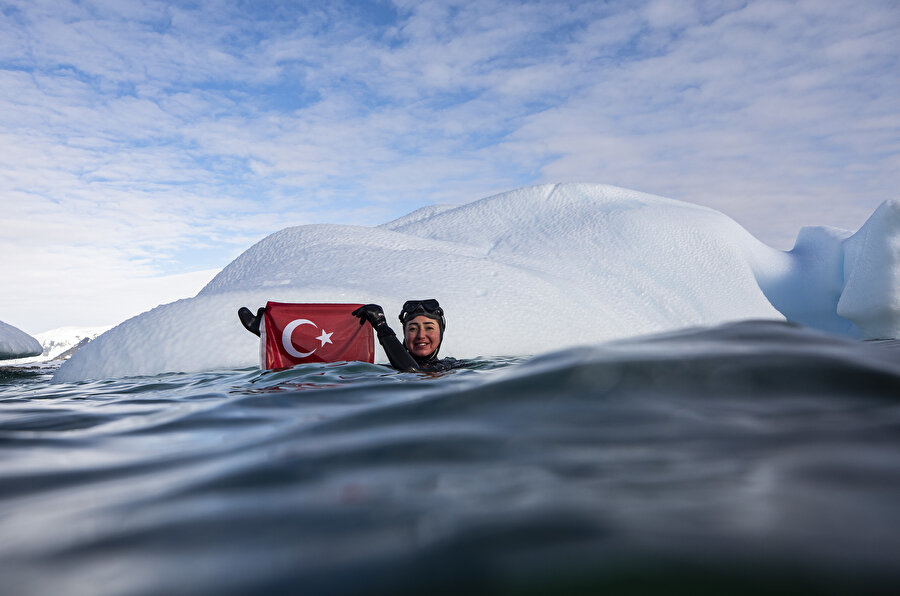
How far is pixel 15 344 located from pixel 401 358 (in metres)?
13.1

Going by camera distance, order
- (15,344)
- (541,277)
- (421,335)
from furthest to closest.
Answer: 1. (15,344)
2. (541,277)
3. (421,335)

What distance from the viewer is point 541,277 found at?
26.9 ft

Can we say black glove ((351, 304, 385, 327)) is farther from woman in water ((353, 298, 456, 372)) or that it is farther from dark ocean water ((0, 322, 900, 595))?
dark ocean water ((0, 322, 900, 595))

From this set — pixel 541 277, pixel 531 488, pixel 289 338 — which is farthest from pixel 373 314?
pixel 541 277

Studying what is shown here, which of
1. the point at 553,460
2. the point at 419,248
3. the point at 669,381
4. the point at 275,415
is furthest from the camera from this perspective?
the point at 419,248

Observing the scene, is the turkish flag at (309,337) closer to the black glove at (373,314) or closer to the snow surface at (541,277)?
the black glove at (373,314)

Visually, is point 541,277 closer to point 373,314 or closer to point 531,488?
Answer: point 373,314

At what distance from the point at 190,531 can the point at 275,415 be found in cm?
114

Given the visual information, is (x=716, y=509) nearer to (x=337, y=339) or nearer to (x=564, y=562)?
(x=564, y=562)

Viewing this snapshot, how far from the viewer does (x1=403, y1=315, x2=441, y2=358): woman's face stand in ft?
13.3

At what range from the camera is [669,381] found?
4.74 ft

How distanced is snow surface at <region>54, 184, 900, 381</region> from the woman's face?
2.06m

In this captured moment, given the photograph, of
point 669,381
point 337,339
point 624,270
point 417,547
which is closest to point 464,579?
point 417,547

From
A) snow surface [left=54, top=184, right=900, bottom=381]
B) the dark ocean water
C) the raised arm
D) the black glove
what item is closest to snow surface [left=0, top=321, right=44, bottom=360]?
snow surface [left=54, top=184, right=900, bottom=381]
